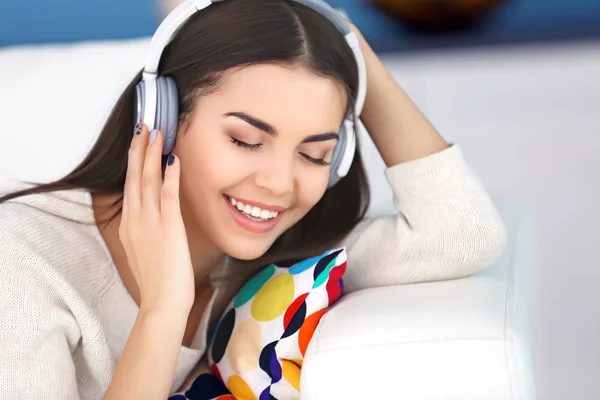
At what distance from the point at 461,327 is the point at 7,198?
71 cm

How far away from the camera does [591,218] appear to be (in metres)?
2.42

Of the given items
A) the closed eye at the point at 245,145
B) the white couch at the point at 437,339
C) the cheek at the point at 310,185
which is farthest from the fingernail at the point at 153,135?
the white couch at the point at 437,339

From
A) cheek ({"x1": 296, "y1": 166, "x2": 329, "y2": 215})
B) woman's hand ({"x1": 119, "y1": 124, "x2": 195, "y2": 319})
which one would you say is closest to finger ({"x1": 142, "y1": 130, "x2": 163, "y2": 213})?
woman's hand ({"x1": 119, "y1": 124, "x2": 195, "y2": 319})

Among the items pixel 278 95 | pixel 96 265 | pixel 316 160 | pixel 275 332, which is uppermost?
pixel 278 95

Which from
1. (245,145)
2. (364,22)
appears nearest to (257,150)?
(245,145)

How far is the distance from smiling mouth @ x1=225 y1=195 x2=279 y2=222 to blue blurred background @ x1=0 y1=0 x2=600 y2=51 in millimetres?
1601

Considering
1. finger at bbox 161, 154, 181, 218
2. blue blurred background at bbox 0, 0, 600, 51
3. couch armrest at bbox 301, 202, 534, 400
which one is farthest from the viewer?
blue blurred background at bbox 0, 0, 600, 51

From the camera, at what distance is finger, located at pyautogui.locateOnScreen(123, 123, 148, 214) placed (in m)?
1.19

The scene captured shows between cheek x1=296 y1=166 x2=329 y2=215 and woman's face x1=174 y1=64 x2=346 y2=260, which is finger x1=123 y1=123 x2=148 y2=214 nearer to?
woman's face x1=174 y1=64 x2=346 y2=260

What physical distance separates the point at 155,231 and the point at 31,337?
21 cm

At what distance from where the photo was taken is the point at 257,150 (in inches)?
46.7

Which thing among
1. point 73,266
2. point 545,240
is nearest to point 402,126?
point 73,266

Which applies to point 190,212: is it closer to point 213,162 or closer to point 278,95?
point 213,162

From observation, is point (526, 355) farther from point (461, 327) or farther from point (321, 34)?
point (321, 34)
